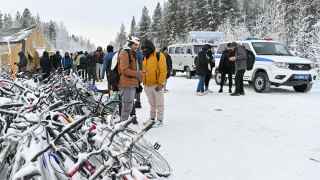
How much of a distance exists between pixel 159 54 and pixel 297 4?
46616 mm

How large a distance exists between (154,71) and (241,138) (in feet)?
7.04

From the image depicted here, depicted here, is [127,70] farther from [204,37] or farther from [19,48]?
[19,48]

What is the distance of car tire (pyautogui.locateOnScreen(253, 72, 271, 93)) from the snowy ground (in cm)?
210

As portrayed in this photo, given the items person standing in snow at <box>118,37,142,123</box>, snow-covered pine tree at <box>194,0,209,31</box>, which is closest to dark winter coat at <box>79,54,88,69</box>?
person standing in snow at <box>118,37,142,123</box>

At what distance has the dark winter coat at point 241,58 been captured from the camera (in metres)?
16.0

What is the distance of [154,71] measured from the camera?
10.1 m

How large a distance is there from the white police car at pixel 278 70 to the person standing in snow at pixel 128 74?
876 centimetres

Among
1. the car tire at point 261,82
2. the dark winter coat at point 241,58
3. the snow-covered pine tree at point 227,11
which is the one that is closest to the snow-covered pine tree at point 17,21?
the snow-covered pine tree at point 227,11

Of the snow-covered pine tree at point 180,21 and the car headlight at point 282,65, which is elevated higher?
the snow-covered pine tree at point 180,21

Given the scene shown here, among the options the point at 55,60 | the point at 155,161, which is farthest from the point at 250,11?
the point at 155,161

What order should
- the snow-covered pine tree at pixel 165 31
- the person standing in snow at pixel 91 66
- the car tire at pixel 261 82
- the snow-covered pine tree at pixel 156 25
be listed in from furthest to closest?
the snow-covered pine tree at pixel 156 25
the snow-covered pine tree at pixel 165 31
the person standing in snow at pixel 91 66
the car tire at pixel 261 82

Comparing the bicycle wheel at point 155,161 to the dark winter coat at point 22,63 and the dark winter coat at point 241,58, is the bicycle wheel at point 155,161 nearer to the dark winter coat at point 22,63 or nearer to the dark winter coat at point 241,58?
the dark winter coat at point 241,58

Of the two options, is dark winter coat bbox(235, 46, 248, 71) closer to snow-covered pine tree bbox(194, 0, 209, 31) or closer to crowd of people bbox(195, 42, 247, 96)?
crowd of people bbox(195, 42, 247, 96)

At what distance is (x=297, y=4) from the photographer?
177 feet
